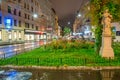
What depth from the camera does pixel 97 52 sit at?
2562 centimetres

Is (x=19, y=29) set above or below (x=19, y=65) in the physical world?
above

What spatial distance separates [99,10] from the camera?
2497cm

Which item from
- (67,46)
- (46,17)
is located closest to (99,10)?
(67,46)

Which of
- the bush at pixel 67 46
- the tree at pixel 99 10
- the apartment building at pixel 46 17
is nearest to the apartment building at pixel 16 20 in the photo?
the apartment building at pixel 46 17

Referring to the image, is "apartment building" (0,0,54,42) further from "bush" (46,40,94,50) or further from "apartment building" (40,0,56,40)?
"bush" (46,40,94,50)

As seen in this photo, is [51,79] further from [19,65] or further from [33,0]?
[33,0]

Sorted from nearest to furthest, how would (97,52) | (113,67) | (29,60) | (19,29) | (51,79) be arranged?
1. (51,79)
2. (113,67)
3. (29,60)
4. (97,52)
5. (19,29)

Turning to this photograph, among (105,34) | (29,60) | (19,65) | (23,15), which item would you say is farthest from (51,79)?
(23,15)

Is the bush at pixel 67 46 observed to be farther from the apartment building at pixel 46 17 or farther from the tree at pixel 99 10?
the apartment building at pixel 46 17

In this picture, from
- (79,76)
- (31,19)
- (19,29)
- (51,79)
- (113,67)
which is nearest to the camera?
(51,79)

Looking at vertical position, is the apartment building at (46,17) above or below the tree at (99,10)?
above

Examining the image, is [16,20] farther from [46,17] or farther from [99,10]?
[46,17]

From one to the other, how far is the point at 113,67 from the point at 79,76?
4009mm

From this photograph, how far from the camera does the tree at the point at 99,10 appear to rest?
24.4 meters
